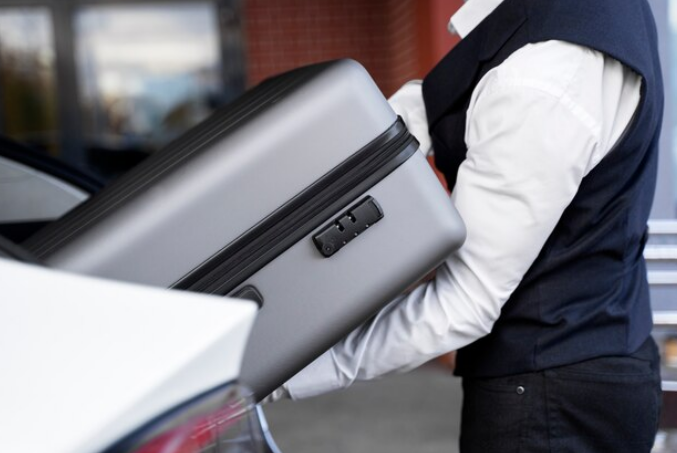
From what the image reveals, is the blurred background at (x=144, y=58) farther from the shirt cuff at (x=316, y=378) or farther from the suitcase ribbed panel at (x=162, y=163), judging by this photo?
the shirt cuff at (x=316, y=378)

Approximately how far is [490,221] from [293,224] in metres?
0.34

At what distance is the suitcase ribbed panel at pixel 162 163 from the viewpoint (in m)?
1.75

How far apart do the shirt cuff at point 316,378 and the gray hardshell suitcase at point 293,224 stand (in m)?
0.15

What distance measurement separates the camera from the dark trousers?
1.83 m

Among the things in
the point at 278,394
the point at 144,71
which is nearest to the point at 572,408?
the point at 278,394

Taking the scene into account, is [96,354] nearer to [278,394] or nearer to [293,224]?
[293,224]

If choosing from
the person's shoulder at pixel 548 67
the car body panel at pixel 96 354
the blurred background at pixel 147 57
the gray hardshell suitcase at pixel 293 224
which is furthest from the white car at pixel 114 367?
the blurred background at pixel 147 57

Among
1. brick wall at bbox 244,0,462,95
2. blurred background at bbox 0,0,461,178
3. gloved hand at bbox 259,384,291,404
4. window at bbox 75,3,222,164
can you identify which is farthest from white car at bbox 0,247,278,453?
window at bbox 75,3,222,164

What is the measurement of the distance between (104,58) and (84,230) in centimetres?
715

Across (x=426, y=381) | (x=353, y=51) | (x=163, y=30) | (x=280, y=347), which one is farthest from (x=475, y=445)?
(x=163, y=30)

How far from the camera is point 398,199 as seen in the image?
172 centimetres

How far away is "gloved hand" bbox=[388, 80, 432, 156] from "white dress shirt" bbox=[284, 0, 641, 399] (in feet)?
0.97

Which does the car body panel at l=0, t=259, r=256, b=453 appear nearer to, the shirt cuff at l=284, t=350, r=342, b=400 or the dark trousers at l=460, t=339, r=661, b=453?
the shirt cuff at l=284, t=350, r=342, b=400

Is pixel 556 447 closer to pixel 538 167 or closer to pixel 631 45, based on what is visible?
pixel 538 167
